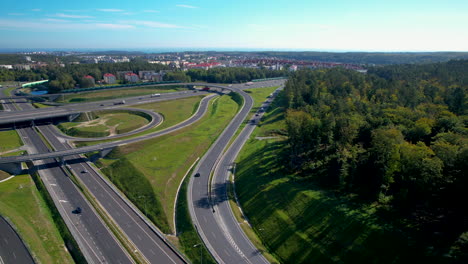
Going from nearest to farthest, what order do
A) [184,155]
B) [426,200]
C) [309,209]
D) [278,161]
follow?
[426,200]
[309,209]
[278,161]
[184,155]

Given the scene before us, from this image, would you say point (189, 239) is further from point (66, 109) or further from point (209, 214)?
point (66, 109)

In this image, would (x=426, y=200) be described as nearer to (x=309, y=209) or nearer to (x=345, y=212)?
(x=345, y=212)

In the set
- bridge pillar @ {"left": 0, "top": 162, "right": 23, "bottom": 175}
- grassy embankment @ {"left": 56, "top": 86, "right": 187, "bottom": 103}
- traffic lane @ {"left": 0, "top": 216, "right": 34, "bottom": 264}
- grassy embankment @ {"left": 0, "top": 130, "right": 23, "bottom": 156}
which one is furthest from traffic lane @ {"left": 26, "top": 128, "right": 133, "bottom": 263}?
grassy embankment @ {"left": 56, "top": 86, "right": 187, "bottom": 103}

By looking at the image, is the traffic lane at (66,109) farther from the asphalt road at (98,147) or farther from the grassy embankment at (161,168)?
the grassy embankment at (161,168)

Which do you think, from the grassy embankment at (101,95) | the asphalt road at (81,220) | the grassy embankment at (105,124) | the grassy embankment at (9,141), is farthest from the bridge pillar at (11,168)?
the grassy embankment at (101,95)

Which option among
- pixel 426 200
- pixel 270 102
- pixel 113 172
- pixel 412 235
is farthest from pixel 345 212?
pixel 270 102

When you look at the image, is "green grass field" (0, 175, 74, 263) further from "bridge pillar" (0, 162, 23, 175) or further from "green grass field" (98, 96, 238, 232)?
"green grass field" (98, 96, 238, 232)
